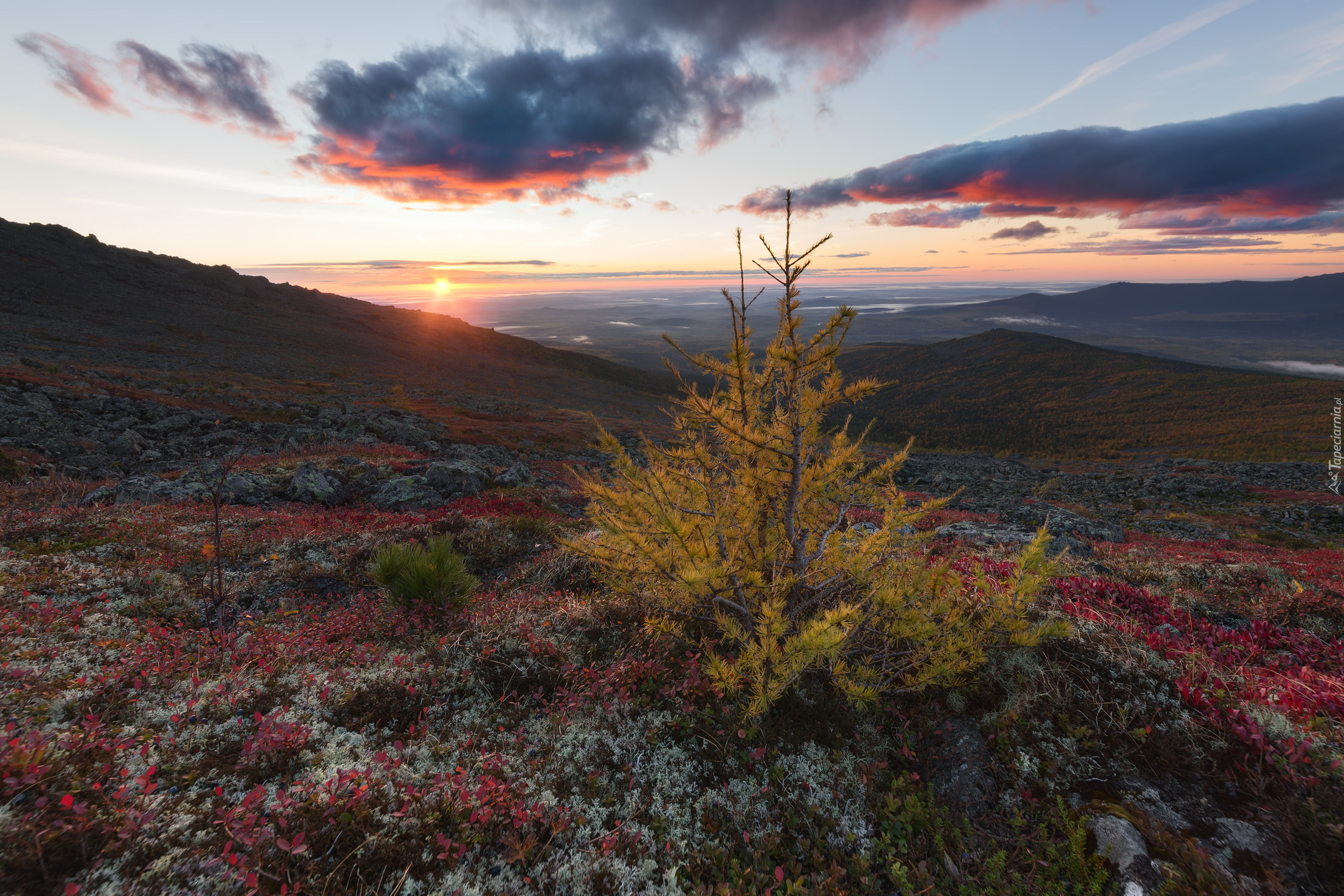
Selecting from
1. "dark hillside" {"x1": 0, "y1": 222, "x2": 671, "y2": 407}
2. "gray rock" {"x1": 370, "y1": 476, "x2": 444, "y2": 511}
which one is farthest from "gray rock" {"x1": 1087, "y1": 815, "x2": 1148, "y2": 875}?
"dark hillside" {"x1": 0, "y1": 222, "x2": 671, "y2": 407}

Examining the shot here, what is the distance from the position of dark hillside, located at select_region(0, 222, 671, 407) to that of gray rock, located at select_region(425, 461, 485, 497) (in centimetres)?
3688

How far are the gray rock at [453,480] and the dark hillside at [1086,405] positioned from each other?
34.4 metres

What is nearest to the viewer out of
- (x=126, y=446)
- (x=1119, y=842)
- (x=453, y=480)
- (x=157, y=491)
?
(x=1119, y=842)

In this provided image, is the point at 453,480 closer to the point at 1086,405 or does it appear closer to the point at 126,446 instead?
the point at 126,446

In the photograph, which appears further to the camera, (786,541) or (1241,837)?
(786,541)

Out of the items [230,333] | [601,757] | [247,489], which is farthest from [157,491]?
[230,333]

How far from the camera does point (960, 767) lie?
14.4 feet

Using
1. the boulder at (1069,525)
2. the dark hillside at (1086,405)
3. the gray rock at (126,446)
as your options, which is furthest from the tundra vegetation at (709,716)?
the dark hillside at (1086,405)

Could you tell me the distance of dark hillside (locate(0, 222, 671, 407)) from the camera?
4806 centimetres

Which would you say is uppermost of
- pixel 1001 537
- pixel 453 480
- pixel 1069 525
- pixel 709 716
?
pixel 709 716

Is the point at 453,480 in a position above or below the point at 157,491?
below

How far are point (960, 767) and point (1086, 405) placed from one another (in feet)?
419

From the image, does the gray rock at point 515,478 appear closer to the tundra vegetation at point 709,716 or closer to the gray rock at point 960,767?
the tundra vegetation at point 709,716

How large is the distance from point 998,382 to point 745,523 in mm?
145574
